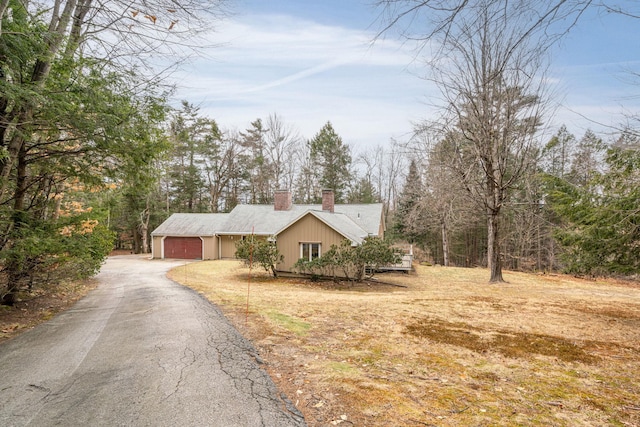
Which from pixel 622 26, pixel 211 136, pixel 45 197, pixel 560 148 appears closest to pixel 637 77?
pixel 622 26

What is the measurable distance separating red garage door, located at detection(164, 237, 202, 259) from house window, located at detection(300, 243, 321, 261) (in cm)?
1384

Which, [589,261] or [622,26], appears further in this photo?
[589,261]

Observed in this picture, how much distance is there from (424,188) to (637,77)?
1844 centimetres

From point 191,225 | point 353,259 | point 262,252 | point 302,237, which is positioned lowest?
point 353,259

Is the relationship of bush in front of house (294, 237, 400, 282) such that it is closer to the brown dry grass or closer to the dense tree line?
the brown dry grass

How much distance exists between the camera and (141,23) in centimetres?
522

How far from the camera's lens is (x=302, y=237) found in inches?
645

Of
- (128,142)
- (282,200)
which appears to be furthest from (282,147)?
(128,142)

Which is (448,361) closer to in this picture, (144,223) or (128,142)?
(128,142)

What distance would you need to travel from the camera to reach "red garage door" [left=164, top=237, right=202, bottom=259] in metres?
27.0

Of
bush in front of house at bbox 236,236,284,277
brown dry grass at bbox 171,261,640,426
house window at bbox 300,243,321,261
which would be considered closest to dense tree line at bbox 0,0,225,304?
brown dry grass at bbox 171,261,640,426

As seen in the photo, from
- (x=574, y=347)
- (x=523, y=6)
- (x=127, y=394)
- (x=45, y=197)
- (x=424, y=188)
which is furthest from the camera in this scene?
(x=424, y=188)

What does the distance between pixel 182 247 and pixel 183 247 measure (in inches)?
4.5

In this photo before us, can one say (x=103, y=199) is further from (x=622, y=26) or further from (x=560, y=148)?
(x=560, y=148)
